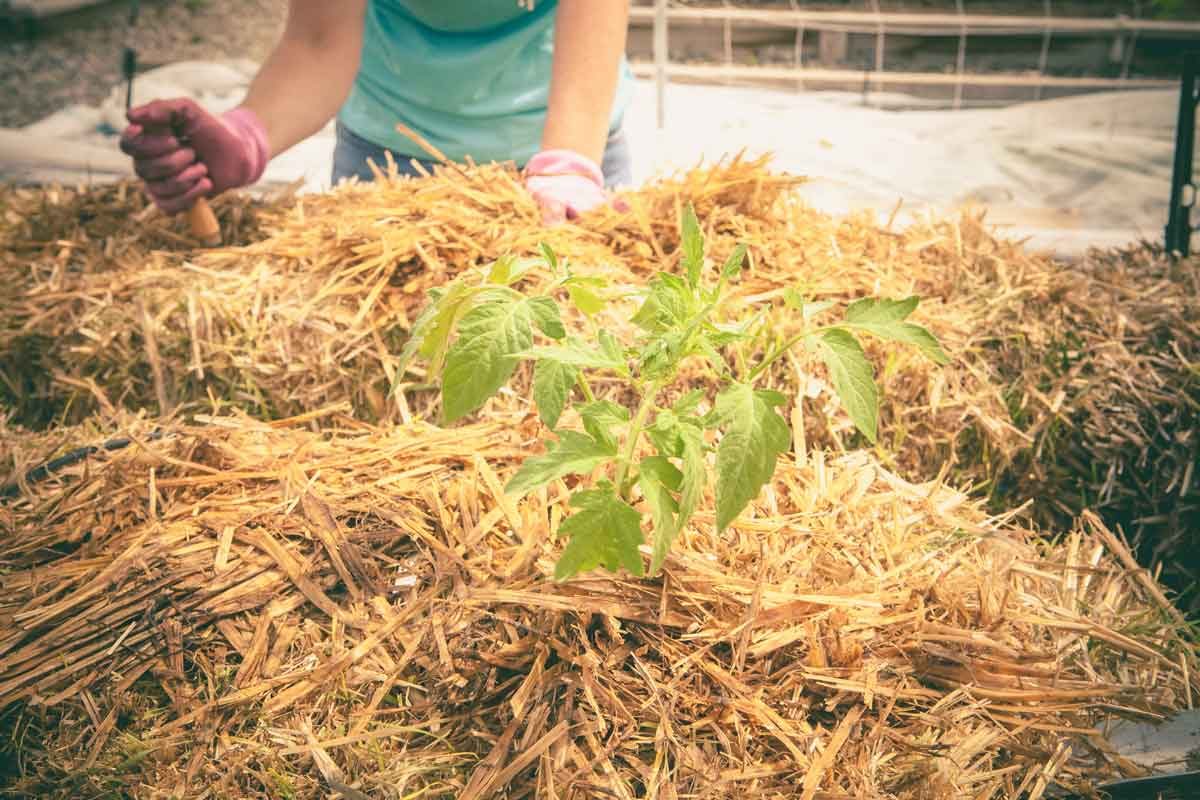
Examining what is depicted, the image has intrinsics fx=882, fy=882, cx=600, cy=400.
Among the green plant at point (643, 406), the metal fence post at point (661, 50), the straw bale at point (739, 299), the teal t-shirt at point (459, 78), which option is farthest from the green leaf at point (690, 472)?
the metal fence post at point (661, 50)

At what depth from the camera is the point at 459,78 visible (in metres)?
2.27

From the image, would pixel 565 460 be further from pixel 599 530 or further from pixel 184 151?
pixel 184 151

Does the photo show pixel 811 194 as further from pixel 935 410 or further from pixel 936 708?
pixel 936 708

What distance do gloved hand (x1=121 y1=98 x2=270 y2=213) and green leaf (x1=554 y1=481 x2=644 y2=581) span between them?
147 centimetres

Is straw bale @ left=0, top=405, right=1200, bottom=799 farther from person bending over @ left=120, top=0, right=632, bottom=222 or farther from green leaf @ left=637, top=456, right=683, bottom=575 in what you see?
person bending over @ left=120, top=0, right=632, bottom=222

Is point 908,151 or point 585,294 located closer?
→ point 585,294

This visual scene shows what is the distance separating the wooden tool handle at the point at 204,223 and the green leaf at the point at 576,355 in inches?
53.2

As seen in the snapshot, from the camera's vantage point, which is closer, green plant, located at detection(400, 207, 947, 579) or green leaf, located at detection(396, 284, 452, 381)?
green plant, located at detection(400, 207, 947, 579)

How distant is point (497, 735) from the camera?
0.94 meters

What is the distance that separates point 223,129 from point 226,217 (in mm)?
216

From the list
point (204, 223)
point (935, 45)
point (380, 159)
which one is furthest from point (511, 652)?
point (935, 45)

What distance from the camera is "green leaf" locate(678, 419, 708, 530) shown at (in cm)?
85

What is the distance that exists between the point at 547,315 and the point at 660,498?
22 cm

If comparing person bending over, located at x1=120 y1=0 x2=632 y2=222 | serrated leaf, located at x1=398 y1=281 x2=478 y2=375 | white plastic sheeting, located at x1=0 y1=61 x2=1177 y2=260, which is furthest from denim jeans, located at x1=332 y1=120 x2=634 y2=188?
serrated leaf, located at x1=398 y1=281 x2=478 y2=375
